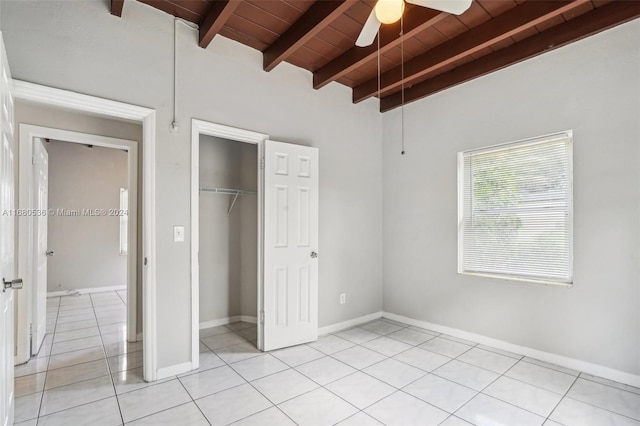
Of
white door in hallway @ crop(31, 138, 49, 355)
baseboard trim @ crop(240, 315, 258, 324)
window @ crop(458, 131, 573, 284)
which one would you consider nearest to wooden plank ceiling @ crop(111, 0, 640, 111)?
window @ crop(458, 131, 573, 284)

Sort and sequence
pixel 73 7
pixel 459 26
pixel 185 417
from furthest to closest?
1. pixel 459 26
2. pixel 73 7
3. pixel 185 417

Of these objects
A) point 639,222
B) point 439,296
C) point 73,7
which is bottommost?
point 439,296

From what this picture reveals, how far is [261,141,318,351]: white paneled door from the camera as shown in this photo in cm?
321

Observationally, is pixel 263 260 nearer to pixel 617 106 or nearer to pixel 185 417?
pixel 185 417

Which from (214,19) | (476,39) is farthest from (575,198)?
(214,19)

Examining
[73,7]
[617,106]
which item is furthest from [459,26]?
[73,7]

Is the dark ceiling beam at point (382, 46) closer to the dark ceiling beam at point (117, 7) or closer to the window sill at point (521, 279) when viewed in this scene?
the dark ceiling beam at point (117, 7)

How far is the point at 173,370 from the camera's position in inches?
105

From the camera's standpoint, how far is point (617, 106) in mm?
2580

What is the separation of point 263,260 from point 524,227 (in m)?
2.59

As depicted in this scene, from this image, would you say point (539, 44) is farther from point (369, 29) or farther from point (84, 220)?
point (84, 220)

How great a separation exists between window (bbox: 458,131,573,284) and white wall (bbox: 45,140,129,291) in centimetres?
613

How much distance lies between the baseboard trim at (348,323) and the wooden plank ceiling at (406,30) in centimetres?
282

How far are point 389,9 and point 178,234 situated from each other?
2.29m
